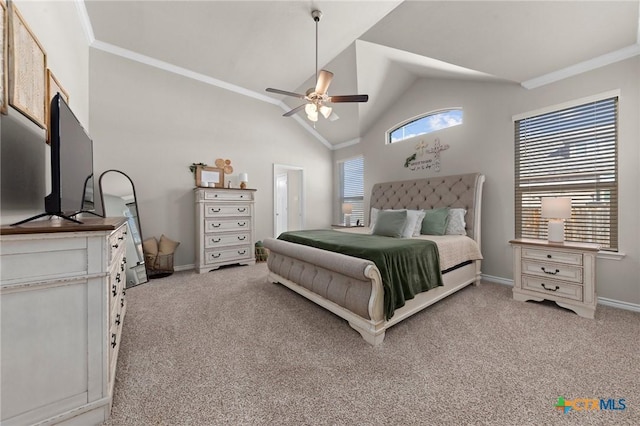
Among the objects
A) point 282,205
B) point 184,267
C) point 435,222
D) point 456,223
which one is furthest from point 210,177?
point 456,223

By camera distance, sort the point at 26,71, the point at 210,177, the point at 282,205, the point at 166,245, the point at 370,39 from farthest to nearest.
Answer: the point at 282,205, the point at 210,177, the point at 166,245, the point at 370,39, the point at 26,71

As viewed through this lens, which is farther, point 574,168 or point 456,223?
point 456,223

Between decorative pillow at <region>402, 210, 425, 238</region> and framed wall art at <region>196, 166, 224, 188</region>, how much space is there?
3271 millimetres

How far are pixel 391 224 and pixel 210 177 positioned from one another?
325 cm

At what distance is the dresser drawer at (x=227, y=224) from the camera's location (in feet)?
12.9

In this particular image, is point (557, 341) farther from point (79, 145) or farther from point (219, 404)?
point (79, 145)

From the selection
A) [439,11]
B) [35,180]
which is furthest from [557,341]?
[35,180]

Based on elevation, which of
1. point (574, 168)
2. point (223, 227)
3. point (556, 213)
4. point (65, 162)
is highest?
point (574, 168)

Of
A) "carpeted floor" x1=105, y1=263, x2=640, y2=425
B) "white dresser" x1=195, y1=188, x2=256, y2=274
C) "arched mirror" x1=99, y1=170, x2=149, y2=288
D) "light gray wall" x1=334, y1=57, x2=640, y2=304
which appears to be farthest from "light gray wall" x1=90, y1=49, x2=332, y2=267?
"light gray wall" x1=334, y1=57, x2=640, y2=304

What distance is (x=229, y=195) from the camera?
4.16 metres

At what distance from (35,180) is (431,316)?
3.30m

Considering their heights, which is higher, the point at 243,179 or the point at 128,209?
the point at 243,179

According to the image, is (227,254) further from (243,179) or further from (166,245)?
(243,179)

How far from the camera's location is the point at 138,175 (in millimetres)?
3758
